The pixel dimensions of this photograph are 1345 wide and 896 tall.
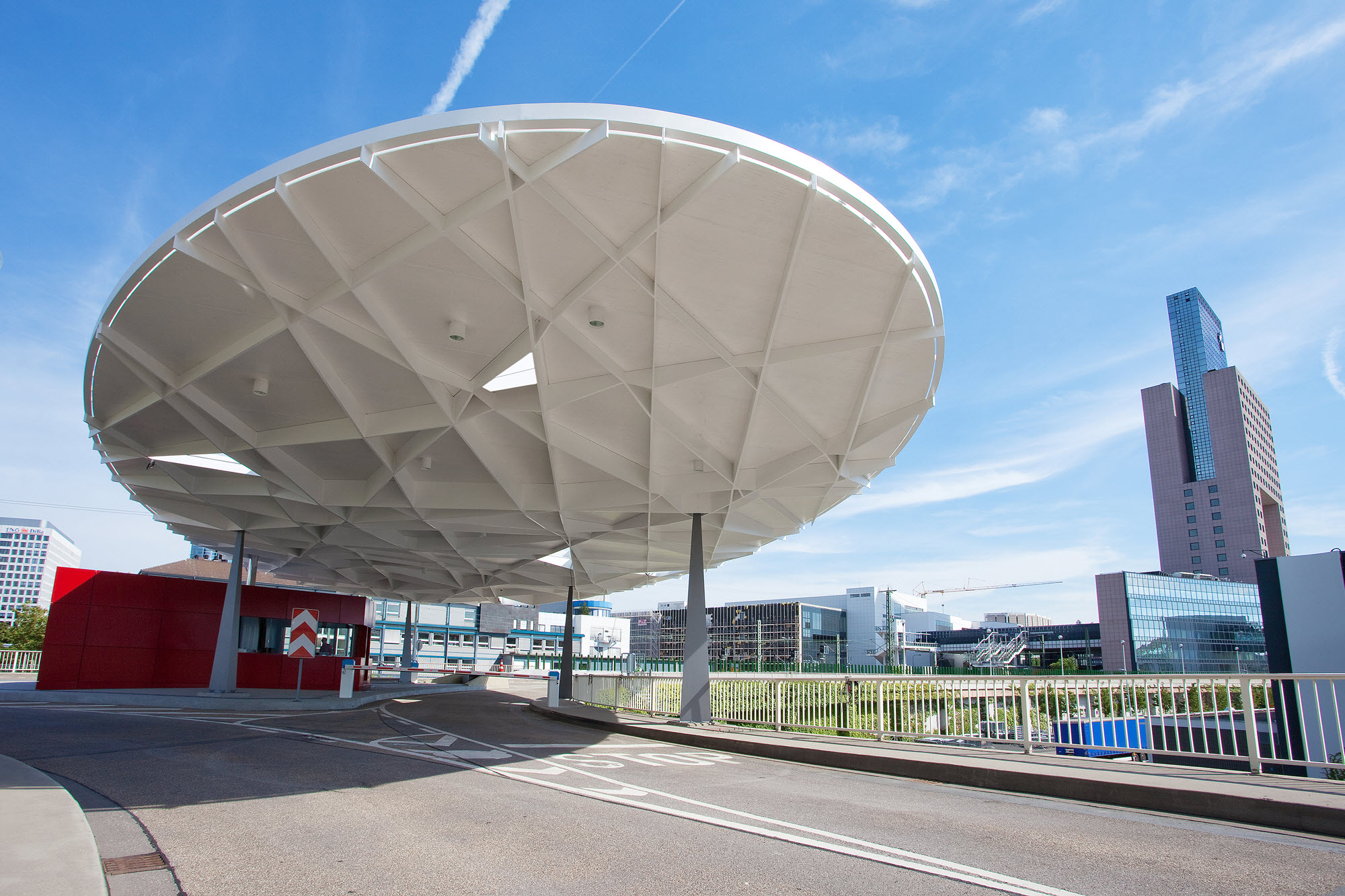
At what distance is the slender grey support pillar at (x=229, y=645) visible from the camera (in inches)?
968

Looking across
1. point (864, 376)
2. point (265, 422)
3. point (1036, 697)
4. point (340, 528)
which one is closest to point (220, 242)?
point (265, 422)

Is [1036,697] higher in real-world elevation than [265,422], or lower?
lower

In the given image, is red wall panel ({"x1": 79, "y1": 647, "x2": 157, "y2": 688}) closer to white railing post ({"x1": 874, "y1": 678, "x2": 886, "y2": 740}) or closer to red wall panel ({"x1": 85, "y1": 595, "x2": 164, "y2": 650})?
red wall panel ({"x1": 85, "y1": 595, "x2": 164, "y2": 650})

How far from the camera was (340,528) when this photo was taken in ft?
87.5

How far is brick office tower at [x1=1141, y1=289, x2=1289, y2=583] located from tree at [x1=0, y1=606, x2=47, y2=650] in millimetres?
170676

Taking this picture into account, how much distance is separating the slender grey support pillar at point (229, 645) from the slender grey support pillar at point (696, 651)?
619 inches

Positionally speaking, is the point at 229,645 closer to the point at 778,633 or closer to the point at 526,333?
the point at 526,333

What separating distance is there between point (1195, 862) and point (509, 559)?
30609 mm

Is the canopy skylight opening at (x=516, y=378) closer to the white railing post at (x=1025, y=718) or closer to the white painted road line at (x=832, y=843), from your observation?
the white painted road line at (x=832, y=843)

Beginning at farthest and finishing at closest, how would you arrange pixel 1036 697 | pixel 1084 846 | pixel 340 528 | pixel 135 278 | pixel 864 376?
pixel 340 528 < pixel 864 376 < pixel 135 278 < pixel 1036 697 < pixel 1084 846

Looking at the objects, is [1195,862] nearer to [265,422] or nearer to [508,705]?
[265,422]

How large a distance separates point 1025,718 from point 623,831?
6816 millimetres

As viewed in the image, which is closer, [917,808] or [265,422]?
[917,808]

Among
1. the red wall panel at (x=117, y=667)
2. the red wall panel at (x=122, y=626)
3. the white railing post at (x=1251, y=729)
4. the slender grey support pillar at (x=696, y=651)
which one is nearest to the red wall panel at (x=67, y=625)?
the red wall panel at (x=122, y=626)
